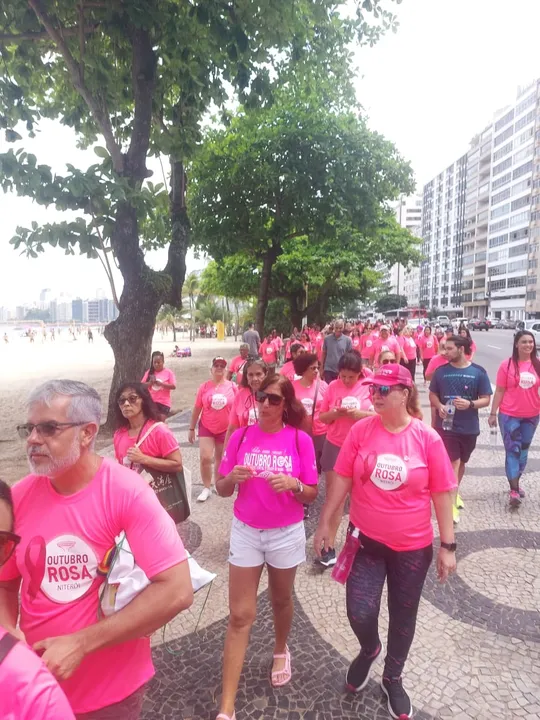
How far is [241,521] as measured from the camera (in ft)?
8.48

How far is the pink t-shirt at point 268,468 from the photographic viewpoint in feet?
8.32

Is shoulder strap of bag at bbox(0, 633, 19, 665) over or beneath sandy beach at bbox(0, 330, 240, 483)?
over

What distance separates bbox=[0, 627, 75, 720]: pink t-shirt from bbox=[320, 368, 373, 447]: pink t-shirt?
3.28 m

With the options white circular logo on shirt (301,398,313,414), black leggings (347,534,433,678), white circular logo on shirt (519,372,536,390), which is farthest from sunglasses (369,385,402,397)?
white circular logo on shirt (519,372,536,390)

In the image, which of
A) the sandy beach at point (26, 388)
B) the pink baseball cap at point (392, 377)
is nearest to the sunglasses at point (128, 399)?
the pink baseball cap at point (392, 377)

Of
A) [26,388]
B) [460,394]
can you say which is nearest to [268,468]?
[460,394]

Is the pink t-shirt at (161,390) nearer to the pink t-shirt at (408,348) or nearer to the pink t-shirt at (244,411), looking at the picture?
the pink t-shirt at (244,411)

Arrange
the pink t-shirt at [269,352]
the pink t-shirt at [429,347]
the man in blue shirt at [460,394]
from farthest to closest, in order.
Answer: the pink t-shirt at [269,352]
the pink t-shirt at [429,347]
the man in blue shirt at [460,394]

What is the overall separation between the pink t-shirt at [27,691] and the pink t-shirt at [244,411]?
103 inches

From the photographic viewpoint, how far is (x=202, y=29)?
6.56 meters

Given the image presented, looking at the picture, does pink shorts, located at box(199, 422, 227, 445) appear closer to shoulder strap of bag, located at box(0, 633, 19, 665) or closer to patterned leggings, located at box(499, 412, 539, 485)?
patterned leggings, located at box(499, 412, 539, 485)

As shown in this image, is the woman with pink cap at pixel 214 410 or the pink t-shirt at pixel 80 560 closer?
the pink t-shirt at pixel 80 560

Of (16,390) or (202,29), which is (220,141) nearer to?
(202,29)

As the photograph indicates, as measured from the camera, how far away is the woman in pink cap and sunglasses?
2.40 m
